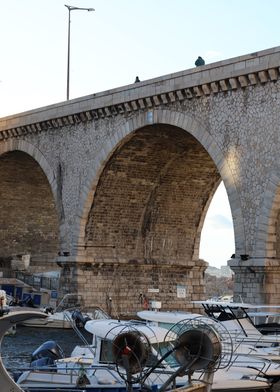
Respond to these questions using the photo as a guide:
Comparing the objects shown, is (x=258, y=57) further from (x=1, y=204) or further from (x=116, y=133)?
(x=1, y=204)

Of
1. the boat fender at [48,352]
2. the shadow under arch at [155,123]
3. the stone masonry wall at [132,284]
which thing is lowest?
the boat fender at [48,352]

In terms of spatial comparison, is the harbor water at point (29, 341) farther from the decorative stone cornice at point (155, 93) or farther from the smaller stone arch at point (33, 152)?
the decorative stone cornice at point (155, 93)

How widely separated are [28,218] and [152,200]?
1311 centimetres

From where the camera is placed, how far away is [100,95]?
3612cm

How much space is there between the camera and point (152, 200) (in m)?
38.4

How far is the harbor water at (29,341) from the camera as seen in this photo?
86.6 ft

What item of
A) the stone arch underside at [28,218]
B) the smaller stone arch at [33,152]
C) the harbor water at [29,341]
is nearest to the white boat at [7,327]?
the harbor water at [29,341]

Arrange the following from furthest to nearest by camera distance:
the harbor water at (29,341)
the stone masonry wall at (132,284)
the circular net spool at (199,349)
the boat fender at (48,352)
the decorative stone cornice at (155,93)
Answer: the stone masonry wall at (132,284) < the decorative stone cornice at (155,93) < the harbor water at (29,341) < the boat fender at (48,352) < the circular net spool at (199,349)

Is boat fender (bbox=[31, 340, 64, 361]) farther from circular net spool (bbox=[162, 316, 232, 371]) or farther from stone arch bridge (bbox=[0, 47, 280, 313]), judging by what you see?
stone arch bridge (bbox=[0, 47, 280, 313])

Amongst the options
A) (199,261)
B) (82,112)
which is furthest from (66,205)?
(199,261)

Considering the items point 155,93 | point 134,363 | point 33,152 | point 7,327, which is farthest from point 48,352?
point 33,152

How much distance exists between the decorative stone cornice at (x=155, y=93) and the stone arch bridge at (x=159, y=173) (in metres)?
0.05

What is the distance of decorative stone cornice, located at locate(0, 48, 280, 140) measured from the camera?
2805 cm

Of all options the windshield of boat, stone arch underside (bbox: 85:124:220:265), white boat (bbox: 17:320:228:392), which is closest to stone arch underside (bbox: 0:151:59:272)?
stone arch underside (bbox: 85:124:220:265)
